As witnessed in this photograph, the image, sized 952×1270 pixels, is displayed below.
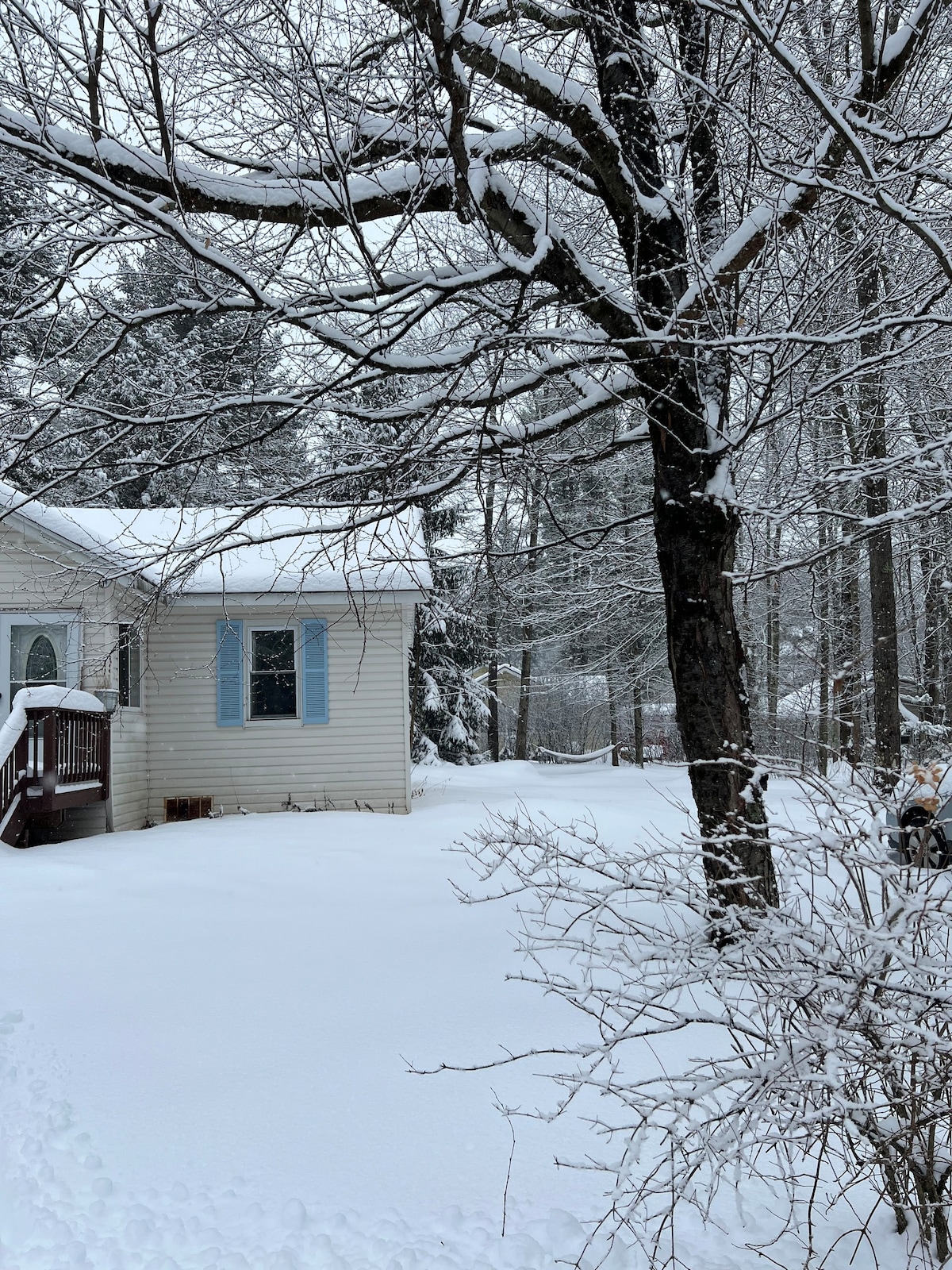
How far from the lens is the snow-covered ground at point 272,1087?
2.99 metres

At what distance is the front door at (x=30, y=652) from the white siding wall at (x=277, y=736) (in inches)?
53.8

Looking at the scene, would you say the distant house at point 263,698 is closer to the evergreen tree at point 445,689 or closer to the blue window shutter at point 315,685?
the blue window shutter at point 315,685

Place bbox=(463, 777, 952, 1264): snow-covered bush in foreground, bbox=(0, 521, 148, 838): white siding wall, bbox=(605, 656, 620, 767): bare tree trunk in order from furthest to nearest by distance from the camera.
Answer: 1. bbox=(605, 656, 620, 767): bare tree trunk
2. bbox=(0, 521, 148, 838): white siding wall
3. bbox=(463, 777, 952, 1264): snow-covered bush in foreground

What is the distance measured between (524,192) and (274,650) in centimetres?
865

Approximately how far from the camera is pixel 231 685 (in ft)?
40.2

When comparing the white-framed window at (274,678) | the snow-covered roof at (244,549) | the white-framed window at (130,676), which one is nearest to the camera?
the snow-covered roof at (244,549)

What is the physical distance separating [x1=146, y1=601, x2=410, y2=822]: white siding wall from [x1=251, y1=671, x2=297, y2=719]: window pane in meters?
0.41

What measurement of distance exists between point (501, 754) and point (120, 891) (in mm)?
23916

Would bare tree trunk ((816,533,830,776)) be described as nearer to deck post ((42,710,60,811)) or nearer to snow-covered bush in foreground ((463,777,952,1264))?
snow-covered bush in foreground ((463,777,952,1264))

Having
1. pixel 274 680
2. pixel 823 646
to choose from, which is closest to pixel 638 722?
pixel 823 646

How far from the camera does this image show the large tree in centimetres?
390

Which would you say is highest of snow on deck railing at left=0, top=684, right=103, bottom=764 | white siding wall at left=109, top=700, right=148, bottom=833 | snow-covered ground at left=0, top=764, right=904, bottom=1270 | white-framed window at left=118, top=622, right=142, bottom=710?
white-framed window at left=118, top=622, right=142, bottom=710

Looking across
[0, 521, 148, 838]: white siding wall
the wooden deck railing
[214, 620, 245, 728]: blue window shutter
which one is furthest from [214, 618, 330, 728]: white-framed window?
the wooden deck railing

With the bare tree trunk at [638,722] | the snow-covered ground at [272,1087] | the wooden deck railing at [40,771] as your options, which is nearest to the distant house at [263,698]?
the wooden deck railing at [40,771]
